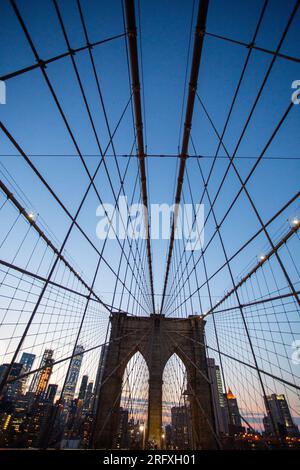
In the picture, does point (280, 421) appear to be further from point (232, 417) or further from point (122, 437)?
point (232, 417)

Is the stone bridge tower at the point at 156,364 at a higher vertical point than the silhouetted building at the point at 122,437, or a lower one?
higher

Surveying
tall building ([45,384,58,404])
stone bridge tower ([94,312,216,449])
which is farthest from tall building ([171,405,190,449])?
tall building ([45,384,58,404])

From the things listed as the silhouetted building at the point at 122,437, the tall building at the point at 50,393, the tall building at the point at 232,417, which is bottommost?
the silhouetted building at the point at 122,437

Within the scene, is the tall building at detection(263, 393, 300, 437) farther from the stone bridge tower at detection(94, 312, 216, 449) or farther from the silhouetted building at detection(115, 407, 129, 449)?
the silhouetted building at detection(115, 407, 129, 449)

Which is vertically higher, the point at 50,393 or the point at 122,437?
the point at 50,393

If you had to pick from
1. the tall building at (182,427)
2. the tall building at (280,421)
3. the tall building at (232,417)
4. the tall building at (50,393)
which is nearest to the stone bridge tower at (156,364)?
the tall building at (182,427)

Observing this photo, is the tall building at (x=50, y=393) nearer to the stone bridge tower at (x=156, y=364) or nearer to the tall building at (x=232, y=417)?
the tall building at (x=232, y=417)

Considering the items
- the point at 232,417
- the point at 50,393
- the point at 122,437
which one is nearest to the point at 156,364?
the point at 232,417

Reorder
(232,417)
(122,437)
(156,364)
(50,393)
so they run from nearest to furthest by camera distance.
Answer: (232,417) < (156,364) < (122,437) < (50,393)

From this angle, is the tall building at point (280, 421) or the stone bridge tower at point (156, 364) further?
the tall building at point (280, 421)
